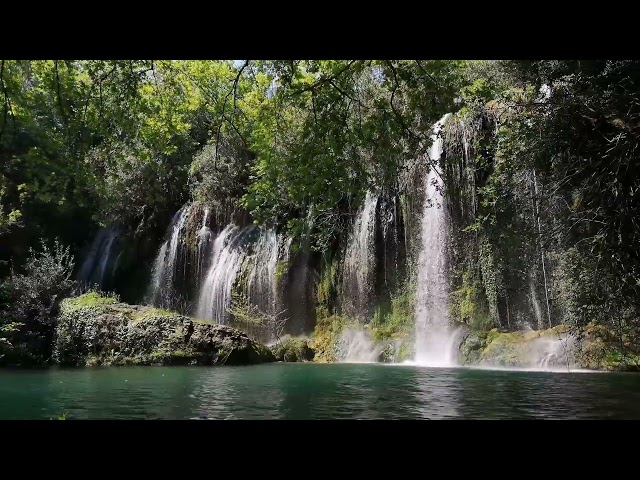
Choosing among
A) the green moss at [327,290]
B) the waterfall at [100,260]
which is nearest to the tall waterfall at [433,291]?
the green moss at [327,290]

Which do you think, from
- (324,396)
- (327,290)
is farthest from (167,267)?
(324,396)

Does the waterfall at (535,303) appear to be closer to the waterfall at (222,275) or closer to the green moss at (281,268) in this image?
the green moss at (281,268)

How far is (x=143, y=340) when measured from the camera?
12.8m

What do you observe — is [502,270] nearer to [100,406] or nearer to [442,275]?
[442,275]

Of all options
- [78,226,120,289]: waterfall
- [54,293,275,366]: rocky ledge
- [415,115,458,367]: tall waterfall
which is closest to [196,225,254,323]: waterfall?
[54,293,275,366]: rocky ledge

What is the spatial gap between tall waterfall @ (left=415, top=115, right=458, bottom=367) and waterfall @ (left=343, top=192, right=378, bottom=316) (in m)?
1.72

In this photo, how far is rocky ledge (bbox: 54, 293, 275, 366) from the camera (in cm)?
1247

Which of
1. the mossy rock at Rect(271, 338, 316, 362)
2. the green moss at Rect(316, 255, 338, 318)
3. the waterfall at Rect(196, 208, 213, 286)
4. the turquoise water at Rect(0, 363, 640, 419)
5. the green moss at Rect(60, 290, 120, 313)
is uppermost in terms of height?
the waterfall at Rect(196, 208, 213, 286)

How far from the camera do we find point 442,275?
1407 cm

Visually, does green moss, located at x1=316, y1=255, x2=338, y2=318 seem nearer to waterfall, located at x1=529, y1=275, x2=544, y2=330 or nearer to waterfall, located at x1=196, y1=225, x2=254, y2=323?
waterfall, located at x1=196, y1=225, x2=254, y2=323

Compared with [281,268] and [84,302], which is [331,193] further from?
[281,268]

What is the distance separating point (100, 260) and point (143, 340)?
10.4 m
